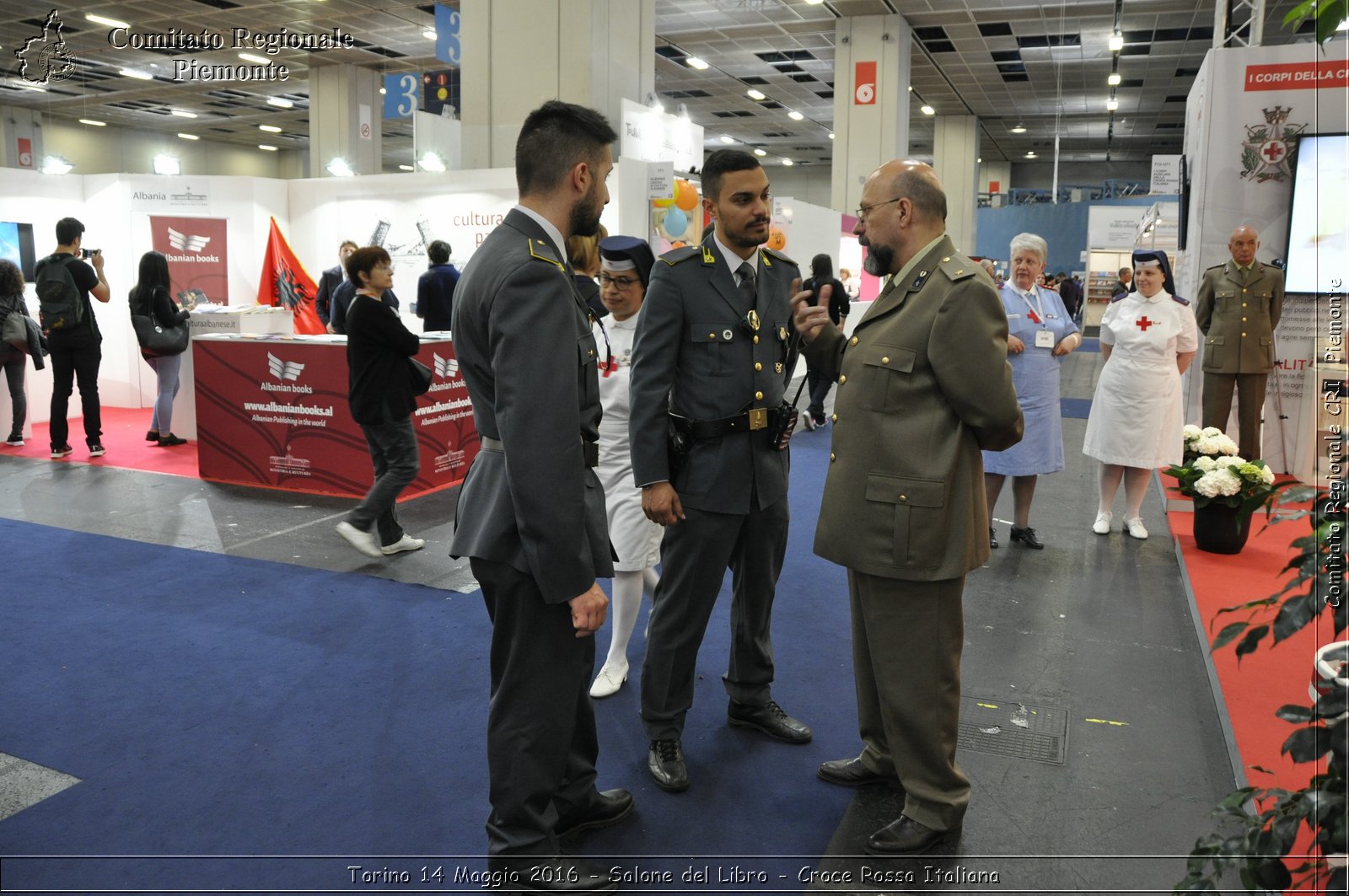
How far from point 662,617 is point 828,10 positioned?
45.8 ft

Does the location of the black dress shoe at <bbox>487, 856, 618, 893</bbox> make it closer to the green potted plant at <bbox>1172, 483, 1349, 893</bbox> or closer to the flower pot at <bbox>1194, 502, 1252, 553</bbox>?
the green potted plant at <bbox>1172, 483, 1349, 893</bbox>

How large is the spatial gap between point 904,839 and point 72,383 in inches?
286

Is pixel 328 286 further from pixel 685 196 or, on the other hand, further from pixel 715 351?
pixel 715 351

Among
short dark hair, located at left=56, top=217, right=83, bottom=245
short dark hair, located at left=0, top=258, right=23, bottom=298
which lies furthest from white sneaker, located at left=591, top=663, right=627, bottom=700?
short dark hair, located at left=0, top=258, right=23, bottom=298

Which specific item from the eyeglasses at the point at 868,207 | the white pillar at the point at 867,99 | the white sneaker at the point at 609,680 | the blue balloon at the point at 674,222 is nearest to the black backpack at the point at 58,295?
the blue balloon at the point at 674,222

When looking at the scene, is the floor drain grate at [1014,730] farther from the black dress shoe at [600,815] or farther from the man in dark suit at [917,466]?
the black dress shoe at [600,815]

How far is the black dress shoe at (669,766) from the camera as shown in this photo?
2611 millimetres

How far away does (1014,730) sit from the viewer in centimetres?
303

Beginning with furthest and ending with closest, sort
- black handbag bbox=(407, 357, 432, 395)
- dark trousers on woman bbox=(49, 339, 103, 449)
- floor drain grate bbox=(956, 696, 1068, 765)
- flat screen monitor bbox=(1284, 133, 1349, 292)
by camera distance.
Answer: dark trousers on woman bbox=(49, 339, 103, 449) < flat screen monitor bbox=(1284, 133, 1349, 292) < black handbag bbox=(407, 357, 432, 395) < floor drain grate bbox=(956, 696, 1068, 765)

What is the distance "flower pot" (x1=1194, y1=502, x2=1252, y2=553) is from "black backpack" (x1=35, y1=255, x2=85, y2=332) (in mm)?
7622

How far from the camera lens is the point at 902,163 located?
7.76 ft

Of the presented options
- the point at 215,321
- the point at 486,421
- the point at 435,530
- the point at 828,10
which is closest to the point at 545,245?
the point at 486,421

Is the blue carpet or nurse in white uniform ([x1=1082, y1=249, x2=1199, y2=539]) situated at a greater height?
nurse in white uniform ([x1=1082, y1=249, x2=1199, y2=539])

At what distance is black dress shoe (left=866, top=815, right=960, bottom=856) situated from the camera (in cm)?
231
